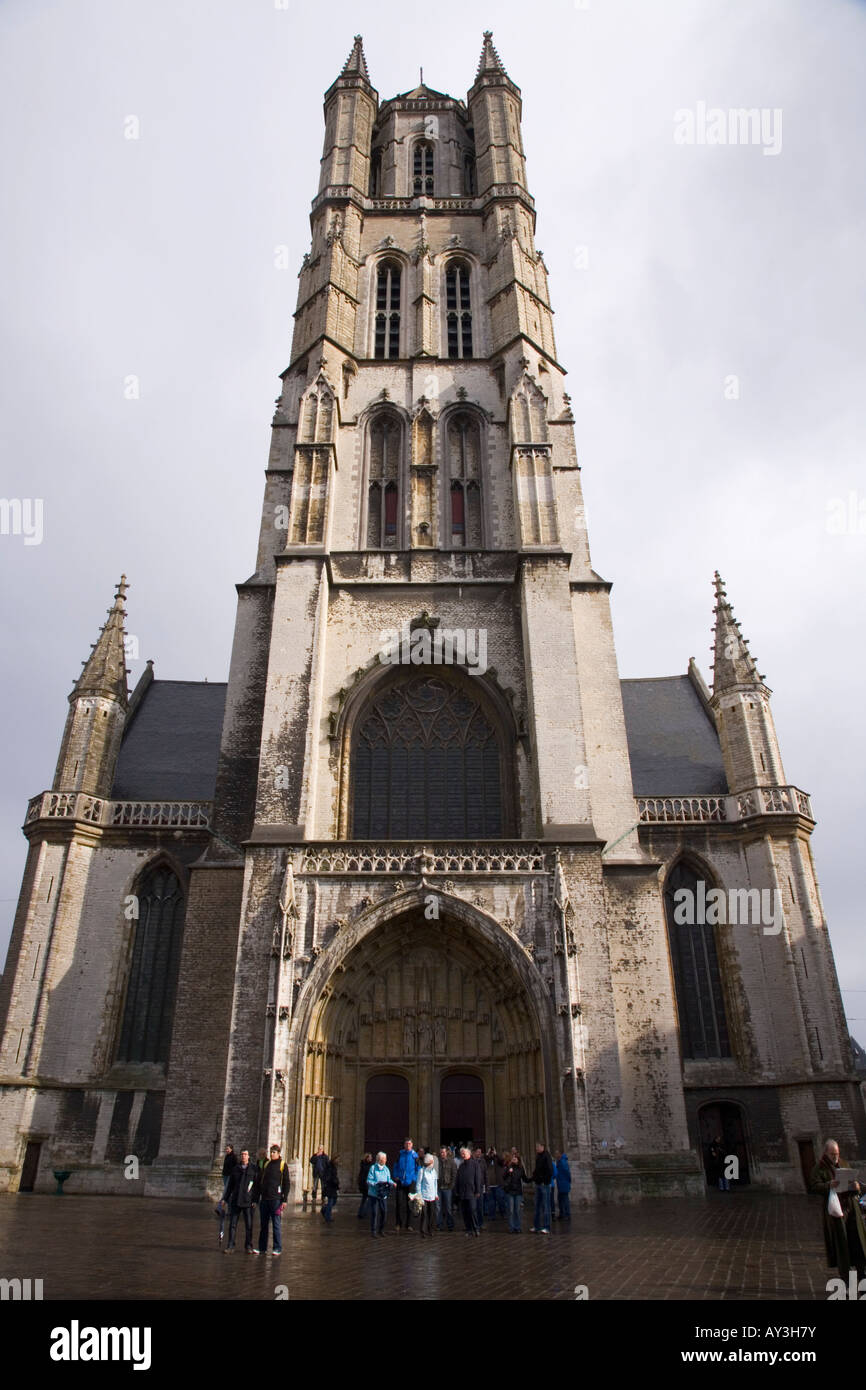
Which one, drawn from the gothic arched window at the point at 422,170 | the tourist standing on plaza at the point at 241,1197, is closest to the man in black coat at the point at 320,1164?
the tourist standing on plaza at the point at 241,1197

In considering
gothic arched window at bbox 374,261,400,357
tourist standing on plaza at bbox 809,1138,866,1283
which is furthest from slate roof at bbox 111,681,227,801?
tourist standing on plaza at bbox 809,1138,866,1283

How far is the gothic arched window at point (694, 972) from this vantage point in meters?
20.5

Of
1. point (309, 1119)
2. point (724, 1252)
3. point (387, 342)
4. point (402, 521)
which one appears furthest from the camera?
point (387, 342)

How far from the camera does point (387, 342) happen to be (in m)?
28.1

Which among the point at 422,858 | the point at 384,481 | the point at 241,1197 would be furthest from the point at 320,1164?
the point at 384,481

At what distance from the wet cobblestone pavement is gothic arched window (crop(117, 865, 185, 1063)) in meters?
6.50

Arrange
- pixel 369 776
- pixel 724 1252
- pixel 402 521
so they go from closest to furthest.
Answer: pixel 724 1252 → pixel 369 776 → pixel 402 521

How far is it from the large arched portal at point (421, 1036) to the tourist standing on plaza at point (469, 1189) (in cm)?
456

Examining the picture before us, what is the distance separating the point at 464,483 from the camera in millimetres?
25016

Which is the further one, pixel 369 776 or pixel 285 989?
pixel 369 776

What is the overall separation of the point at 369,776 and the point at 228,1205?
11535 millimetres

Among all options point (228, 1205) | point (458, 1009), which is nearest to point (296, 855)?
point (458, 1009)

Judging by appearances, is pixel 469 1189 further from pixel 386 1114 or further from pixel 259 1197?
pixel 386 1114
